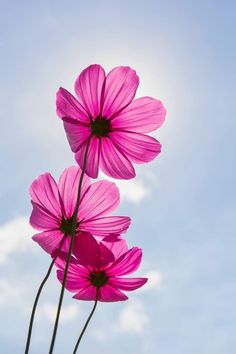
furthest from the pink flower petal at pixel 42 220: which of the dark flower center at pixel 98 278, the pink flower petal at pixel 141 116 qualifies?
the pink flower petal at pixel 141 116

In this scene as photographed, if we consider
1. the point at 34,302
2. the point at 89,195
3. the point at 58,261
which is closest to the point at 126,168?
the point at 89,195

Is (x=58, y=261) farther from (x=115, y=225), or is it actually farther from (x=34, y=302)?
(x=34, y=302)

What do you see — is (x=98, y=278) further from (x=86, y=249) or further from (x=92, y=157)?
(x=92, y=157)

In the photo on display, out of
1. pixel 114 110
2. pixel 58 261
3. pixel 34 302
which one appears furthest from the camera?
pixel 114 110

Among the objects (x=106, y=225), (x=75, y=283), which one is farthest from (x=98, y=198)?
(x=75, y=283)

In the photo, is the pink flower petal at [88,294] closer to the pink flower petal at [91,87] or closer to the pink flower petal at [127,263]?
the pink flower petal at [127,263]

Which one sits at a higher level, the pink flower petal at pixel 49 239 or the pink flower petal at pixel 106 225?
the pink flower petal at pixel 106 225
